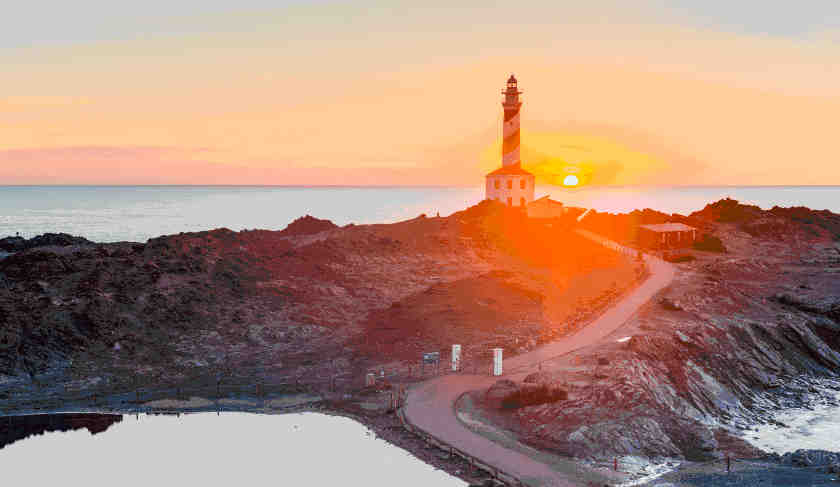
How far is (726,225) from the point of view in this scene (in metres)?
99.4

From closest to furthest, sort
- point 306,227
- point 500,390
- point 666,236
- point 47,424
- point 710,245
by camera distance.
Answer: point 47,424
point 500,390
point 710,245
point 666,236
point 306,227

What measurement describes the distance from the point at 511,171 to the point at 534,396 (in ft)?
202

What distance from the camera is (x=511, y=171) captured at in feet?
308

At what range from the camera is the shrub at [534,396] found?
3450 centimetres

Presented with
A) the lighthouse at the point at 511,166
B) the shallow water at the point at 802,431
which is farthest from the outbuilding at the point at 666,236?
the shallow water at the point at 802,431

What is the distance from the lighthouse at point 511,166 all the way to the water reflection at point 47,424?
214 ft

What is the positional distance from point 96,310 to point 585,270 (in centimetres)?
4160

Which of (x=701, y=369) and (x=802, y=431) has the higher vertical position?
(x=701, y=369)

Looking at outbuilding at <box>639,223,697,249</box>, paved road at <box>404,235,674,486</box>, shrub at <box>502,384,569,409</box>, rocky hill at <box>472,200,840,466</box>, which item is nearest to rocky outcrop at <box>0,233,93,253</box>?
paved road at <box>404,235,674,486</box>

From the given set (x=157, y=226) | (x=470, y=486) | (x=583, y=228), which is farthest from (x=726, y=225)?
(x=157, y=226)

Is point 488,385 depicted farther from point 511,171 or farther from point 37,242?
point 37,242

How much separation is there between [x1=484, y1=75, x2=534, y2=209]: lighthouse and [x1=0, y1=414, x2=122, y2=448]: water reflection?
6509 cm

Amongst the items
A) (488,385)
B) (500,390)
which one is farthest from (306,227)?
(500,390)

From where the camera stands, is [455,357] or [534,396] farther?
[455,357]
